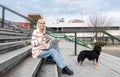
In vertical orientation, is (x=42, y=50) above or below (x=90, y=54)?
above

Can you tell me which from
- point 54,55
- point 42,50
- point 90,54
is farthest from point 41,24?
point 90,54

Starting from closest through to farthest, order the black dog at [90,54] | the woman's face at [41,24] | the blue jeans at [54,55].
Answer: the blue jeans at [54,55], the woman's face at [41,24], the black dog at [90,54]

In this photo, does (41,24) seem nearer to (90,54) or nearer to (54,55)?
(54,55)

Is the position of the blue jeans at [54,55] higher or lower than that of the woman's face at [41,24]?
lower

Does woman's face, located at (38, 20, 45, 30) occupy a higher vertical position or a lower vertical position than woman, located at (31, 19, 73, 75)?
higher

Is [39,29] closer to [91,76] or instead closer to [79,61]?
[91,76]

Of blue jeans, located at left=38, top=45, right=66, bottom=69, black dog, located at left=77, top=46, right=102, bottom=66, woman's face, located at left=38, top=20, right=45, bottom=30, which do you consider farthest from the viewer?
black dog, located at left=77, top=46, right=102, bottom=66

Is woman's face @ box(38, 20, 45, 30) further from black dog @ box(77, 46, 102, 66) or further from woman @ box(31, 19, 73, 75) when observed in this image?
black dog @ box(77, 46, 102, 66)

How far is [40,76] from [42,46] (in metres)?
1.37

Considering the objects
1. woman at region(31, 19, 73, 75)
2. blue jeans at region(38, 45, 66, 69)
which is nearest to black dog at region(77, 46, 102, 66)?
woman at region(31, 19, 73, 75)

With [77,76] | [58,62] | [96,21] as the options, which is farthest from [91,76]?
[96,21]

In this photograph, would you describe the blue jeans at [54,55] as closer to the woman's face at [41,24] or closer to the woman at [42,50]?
the woman at [42,50]

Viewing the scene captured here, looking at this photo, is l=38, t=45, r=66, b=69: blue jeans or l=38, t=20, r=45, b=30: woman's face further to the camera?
l=38, t=20, r=45, b=30: woman's face

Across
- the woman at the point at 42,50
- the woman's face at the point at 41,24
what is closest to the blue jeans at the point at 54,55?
the woman at the point at 42,50
